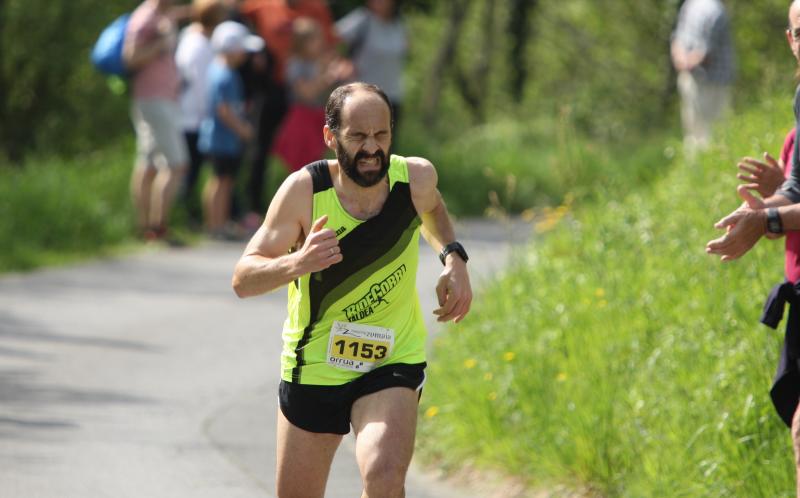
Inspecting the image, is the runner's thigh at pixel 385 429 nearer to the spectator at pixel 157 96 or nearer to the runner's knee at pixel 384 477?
the runner's knee at pixel 384 477

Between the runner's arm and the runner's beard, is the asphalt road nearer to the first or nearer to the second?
the runner's arm

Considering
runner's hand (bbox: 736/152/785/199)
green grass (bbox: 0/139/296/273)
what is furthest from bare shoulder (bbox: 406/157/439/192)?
green grass (bbox: 0/139/296/273)

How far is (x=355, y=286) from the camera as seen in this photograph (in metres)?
5.38

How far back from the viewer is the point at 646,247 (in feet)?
28.9

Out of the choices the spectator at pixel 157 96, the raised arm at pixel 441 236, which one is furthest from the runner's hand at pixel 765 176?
the spectator at pixel 157 96

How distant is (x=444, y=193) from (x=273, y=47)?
3.49 metres

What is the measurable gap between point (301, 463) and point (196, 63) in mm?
10017

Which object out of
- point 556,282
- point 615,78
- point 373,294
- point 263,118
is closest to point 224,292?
point 263,118

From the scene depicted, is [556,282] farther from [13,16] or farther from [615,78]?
[615,78]

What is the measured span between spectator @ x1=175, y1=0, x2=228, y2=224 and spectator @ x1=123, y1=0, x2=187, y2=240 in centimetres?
67

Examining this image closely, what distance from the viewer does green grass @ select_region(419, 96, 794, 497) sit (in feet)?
20.3

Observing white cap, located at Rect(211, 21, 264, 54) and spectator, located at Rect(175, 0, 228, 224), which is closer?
white cap, located at Rect(211, 21, 264, 54)

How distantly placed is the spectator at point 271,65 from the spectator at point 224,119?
49 centimetres

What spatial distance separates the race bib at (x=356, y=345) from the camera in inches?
210
